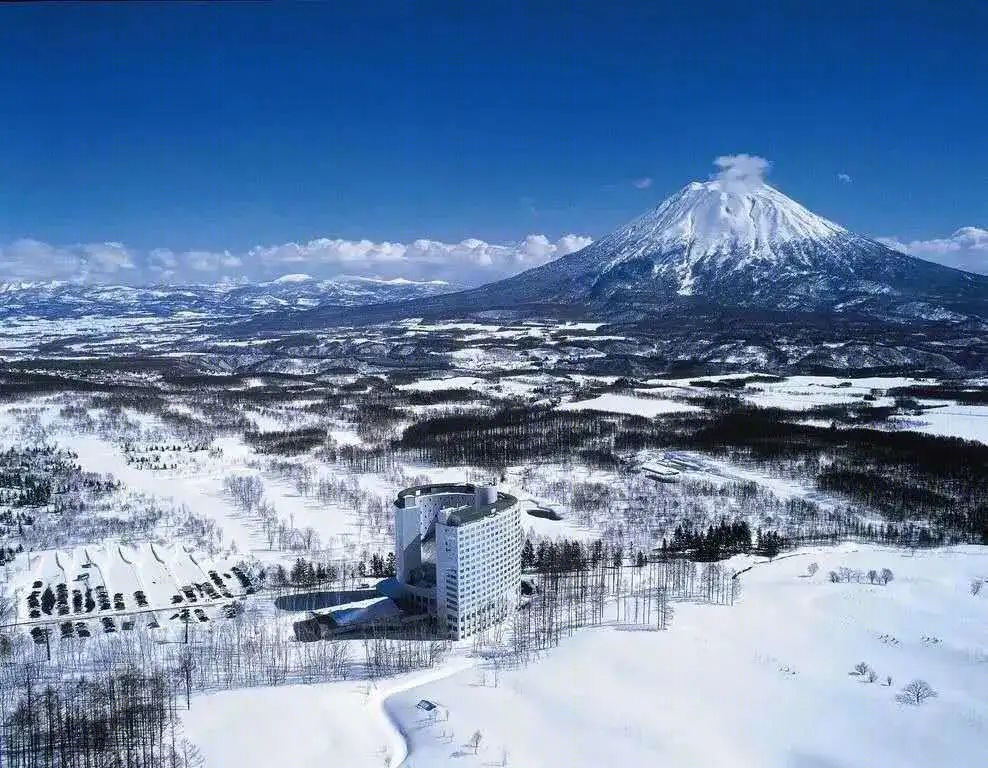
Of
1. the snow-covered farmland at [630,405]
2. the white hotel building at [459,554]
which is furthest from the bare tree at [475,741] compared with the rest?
the snow-covered farmland at [630,405]

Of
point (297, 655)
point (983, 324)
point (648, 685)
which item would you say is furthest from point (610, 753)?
point (983, 324)

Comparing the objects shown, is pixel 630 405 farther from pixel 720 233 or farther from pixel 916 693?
pixel 720 233

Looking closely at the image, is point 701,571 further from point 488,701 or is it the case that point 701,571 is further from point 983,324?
point 983,324

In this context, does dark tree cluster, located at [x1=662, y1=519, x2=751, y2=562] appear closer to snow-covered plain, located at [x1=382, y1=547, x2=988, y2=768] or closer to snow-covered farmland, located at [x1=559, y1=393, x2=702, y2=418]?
snow-covered plain, located at [x1=382, y1=547, x2=988, y2=768]

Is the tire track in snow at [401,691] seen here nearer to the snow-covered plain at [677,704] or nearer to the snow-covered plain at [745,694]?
the snow-covered plain at [677,704]

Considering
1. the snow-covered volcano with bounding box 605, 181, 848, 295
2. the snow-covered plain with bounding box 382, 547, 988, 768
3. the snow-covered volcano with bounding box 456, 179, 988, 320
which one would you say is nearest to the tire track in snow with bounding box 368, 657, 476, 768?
the snow-covered plain with bounding box 382, 547, 988, 768
